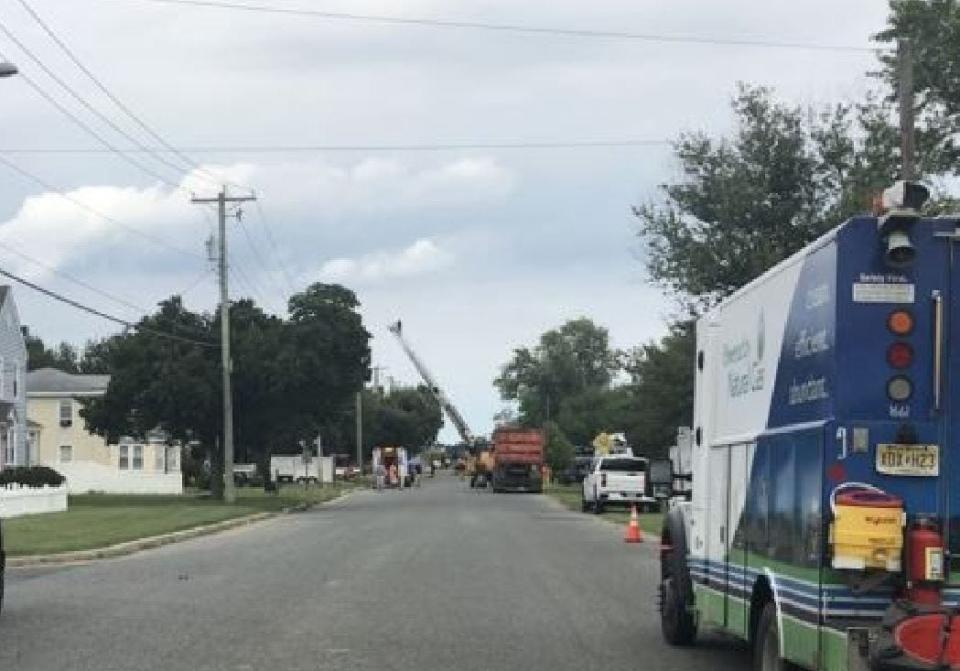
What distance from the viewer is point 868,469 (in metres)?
7.22

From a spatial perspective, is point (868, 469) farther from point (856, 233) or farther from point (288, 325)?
point (288, 325)

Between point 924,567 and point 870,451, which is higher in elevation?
point 870,451

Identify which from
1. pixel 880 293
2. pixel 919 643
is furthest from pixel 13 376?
pixel 919 643

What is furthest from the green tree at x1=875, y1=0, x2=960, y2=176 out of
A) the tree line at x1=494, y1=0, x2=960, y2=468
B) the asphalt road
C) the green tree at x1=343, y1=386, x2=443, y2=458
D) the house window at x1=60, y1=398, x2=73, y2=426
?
the green tree at x1=343, y1=386, x2=443, y2=458

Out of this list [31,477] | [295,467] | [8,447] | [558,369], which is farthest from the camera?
[558,369]

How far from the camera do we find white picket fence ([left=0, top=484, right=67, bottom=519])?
125ft

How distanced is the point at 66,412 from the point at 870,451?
3242 inches

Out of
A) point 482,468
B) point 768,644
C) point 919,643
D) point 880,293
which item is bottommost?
point 482,468

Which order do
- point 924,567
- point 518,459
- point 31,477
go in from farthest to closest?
point 518,459 → point 31,477 → point 924,567

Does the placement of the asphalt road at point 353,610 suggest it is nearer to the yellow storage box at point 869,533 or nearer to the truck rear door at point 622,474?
the yellow storage box at point 869,533

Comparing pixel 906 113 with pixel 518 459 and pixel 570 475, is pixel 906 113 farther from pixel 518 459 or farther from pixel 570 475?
pixel 570 475

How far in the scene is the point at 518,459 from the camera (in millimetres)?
68875

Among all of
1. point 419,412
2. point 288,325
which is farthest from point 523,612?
point 419,412

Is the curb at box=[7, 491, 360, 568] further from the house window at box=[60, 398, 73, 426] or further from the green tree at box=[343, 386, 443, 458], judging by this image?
the green tree at box=[343, 386, 443, 458]
